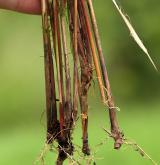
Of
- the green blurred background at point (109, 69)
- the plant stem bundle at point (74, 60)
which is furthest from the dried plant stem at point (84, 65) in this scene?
the green blurred background at point (109, 69)

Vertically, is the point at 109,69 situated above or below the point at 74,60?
above

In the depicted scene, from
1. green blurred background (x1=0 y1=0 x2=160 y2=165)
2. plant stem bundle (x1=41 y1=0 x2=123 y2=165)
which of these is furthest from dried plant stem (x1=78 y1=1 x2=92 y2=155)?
green blurred background (x1=0 y1=0 x2=160 y2=165)

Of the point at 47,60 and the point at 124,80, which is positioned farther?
the point at 124,80

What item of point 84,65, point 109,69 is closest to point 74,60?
point 84,65

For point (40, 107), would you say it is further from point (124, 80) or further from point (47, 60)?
point (47, 60)

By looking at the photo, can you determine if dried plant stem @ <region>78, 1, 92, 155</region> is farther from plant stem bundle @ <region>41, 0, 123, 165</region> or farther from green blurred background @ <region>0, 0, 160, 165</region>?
green blurred background @ <region>0, 0, 160, 165</region>

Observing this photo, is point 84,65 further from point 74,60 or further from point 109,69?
point 109,69

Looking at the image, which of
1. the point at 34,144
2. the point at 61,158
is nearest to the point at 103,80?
the point at 61,158
